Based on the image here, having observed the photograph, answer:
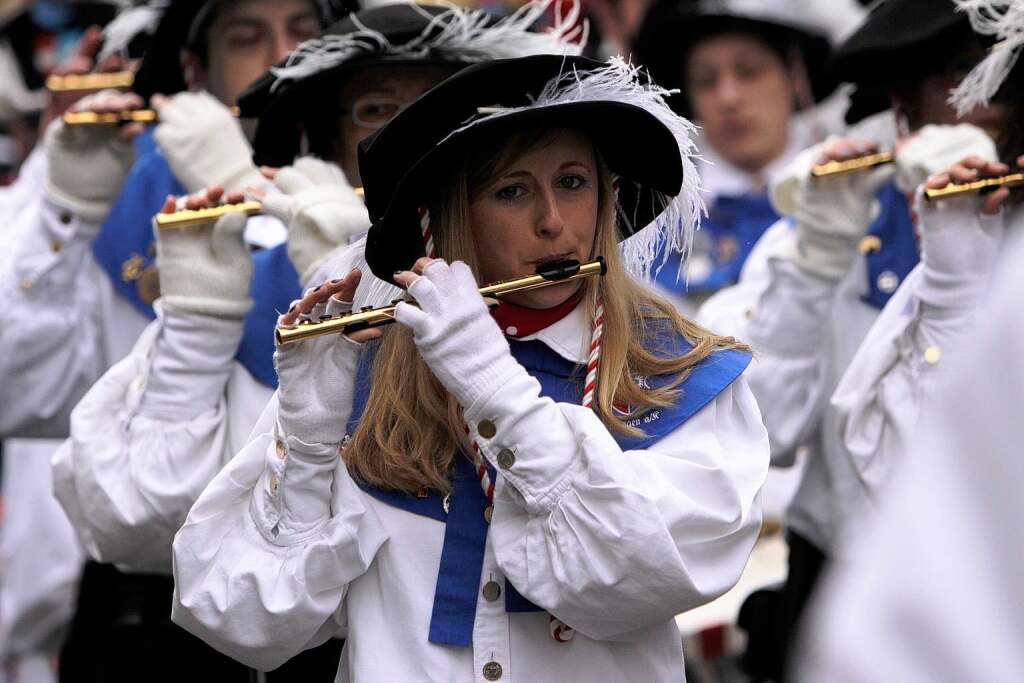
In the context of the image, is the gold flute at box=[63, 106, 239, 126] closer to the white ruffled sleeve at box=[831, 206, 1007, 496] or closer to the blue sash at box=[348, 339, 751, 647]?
the blue sash at box=[348, 339, 751, 647]

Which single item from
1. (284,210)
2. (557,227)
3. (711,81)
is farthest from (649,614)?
(711,81)

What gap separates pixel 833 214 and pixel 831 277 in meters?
0.18

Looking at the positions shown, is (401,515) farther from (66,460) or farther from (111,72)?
(111,72)

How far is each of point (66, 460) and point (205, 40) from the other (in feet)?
5.45

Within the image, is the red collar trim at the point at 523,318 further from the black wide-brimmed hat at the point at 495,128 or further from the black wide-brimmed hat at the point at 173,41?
the black wide-brimmed hat at the point at 173,41

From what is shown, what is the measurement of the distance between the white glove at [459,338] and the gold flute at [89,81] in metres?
2.44

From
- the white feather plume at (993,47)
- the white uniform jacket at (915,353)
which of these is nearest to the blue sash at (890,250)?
the white uniform jacket at (915,353)

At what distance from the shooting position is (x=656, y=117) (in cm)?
301

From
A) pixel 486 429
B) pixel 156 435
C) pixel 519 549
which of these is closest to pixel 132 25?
pixel 156 435

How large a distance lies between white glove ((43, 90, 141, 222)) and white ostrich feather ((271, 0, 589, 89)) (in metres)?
0.71

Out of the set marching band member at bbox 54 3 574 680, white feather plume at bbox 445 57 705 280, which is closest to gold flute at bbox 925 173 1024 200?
white feather plume at bbox 445 57 705 280

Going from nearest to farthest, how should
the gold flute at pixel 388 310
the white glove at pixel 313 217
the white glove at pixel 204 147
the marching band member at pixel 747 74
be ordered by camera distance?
the gold flute at pixel 388 310 → the white glove at pixel 313 217 → the white glove at pixel 204 147 → the marching band member at pixel 747 74

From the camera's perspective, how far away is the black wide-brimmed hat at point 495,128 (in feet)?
9.53

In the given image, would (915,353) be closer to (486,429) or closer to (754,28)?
(486,429)
